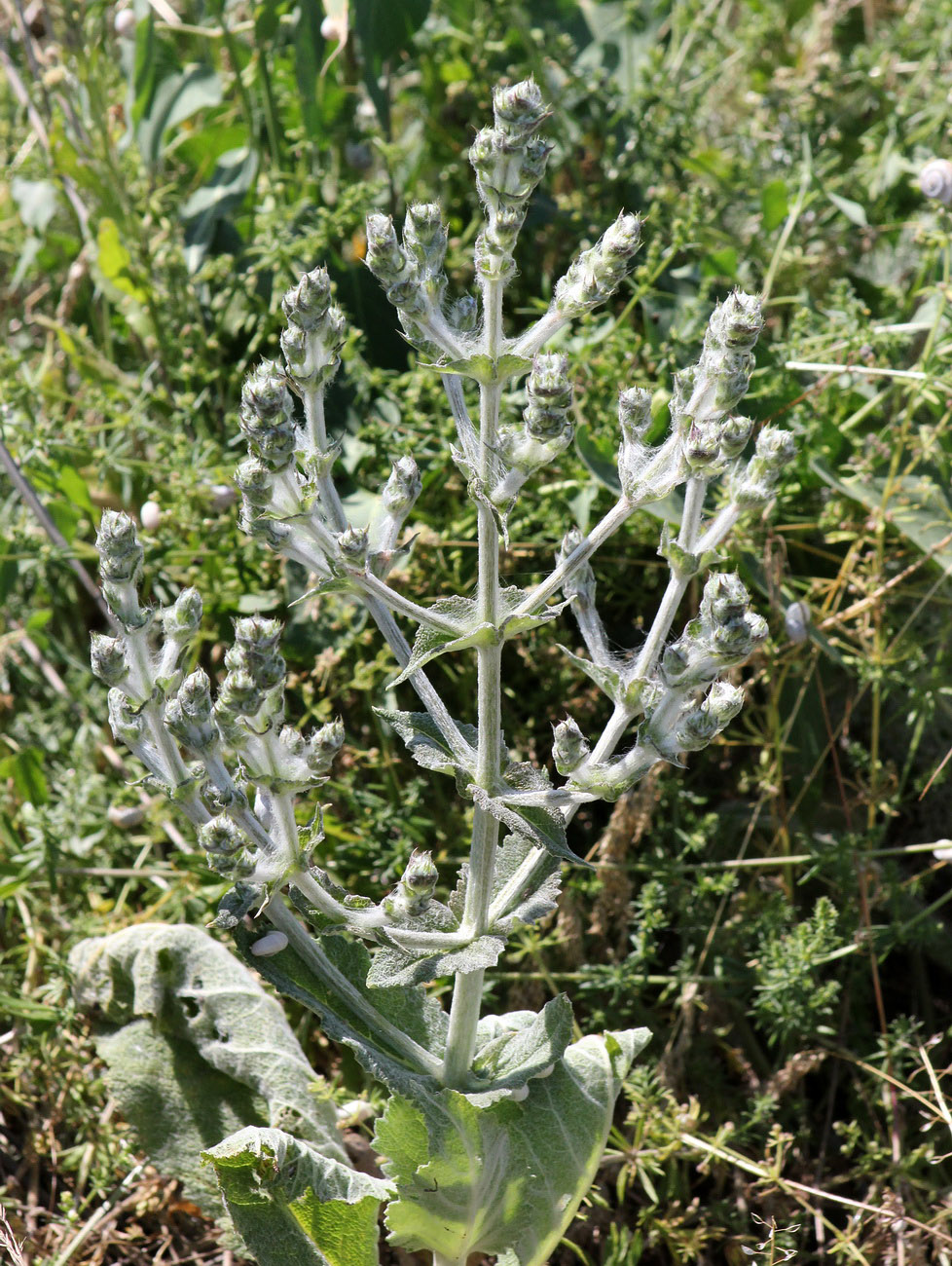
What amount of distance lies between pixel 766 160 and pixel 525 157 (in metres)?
1.99

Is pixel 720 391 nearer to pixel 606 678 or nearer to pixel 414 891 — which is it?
pixel 606 678

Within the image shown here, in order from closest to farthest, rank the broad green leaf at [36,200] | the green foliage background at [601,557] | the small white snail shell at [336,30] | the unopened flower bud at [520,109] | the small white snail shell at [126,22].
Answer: the unopened flower bud at [520,109] < the green foliage background at [601,557] < the small white snail shell at [336,30] < the small white snail shell at [126,22] < the broad green leaf at [36,200]

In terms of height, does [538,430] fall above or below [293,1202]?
above

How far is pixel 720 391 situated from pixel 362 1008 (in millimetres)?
780

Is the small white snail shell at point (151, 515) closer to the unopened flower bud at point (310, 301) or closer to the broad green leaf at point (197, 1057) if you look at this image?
the broad green leaf at point (197, 1057)

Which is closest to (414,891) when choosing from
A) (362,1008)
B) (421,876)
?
(421,876)

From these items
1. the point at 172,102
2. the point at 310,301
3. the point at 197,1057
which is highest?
the point at 172,102

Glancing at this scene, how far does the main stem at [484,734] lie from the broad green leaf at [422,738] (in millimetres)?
38

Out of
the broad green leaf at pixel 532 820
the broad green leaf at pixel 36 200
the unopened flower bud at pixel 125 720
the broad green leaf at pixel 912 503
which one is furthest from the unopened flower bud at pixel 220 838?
the broad green leaf at pixel 36 200

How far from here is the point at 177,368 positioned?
7.53ft

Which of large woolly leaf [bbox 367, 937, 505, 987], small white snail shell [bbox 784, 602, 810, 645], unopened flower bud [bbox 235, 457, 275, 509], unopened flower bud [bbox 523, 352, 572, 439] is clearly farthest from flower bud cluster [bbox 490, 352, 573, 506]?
small white snail shell [bbox 784, 602, 810, 645]

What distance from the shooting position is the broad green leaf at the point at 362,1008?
131cm

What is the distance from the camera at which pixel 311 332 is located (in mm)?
1129

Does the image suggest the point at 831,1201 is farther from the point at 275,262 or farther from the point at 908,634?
the point at 275,262
